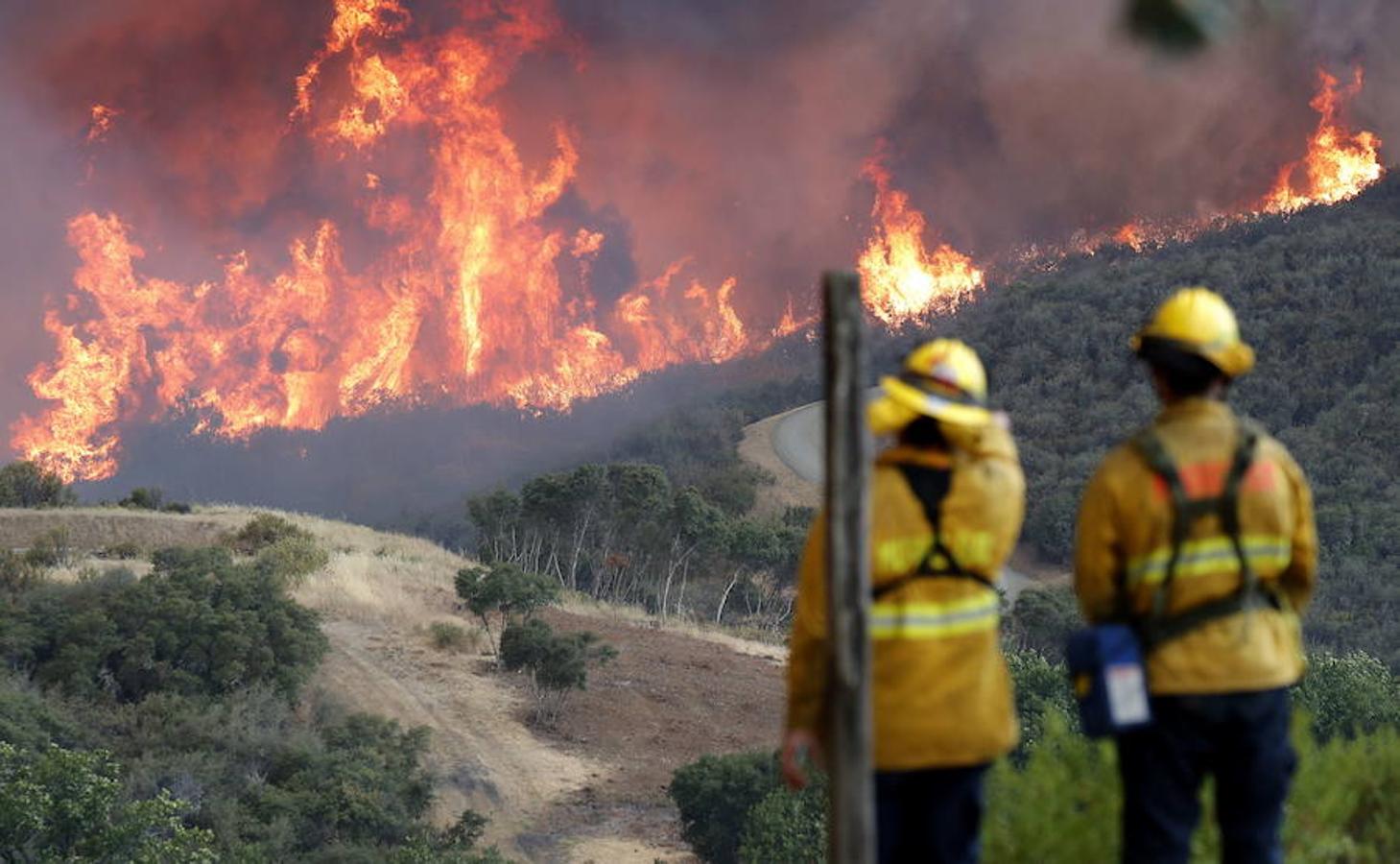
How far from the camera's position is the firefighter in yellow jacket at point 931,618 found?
3.68 metres

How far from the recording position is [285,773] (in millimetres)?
20516

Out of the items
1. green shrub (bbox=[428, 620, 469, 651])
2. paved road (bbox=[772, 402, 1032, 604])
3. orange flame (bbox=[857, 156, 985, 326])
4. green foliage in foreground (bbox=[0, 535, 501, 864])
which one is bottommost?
green foliage in foreground (bbox=[0, 535, 501, 864])

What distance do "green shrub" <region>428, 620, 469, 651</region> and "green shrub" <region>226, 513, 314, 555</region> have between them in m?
8.55

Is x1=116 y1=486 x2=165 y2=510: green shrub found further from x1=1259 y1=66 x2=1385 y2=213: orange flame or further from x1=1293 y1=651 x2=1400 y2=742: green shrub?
x1=1259 y1=66 x2=1385 y2=213: orange flame

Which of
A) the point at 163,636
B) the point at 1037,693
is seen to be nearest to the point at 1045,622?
the point at 1037,693

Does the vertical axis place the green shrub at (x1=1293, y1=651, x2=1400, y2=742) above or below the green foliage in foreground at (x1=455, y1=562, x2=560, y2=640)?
below

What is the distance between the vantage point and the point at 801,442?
62.4 meters

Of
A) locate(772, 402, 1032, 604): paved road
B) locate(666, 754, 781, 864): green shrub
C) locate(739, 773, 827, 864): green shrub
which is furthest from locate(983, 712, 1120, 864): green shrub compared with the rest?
locate(772, 402, 1032, 604): paved road

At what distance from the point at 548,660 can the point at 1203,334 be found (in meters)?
24.5

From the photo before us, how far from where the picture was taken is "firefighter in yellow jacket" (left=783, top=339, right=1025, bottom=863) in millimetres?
3684

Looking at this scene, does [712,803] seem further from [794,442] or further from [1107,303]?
[1107,303]

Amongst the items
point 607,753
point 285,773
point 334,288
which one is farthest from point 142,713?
point 334,288

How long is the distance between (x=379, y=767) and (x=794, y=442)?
42.4m

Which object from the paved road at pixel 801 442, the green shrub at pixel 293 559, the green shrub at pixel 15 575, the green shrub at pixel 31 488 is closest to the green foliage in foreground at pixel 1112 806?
the green shrub at pixel 15 575
